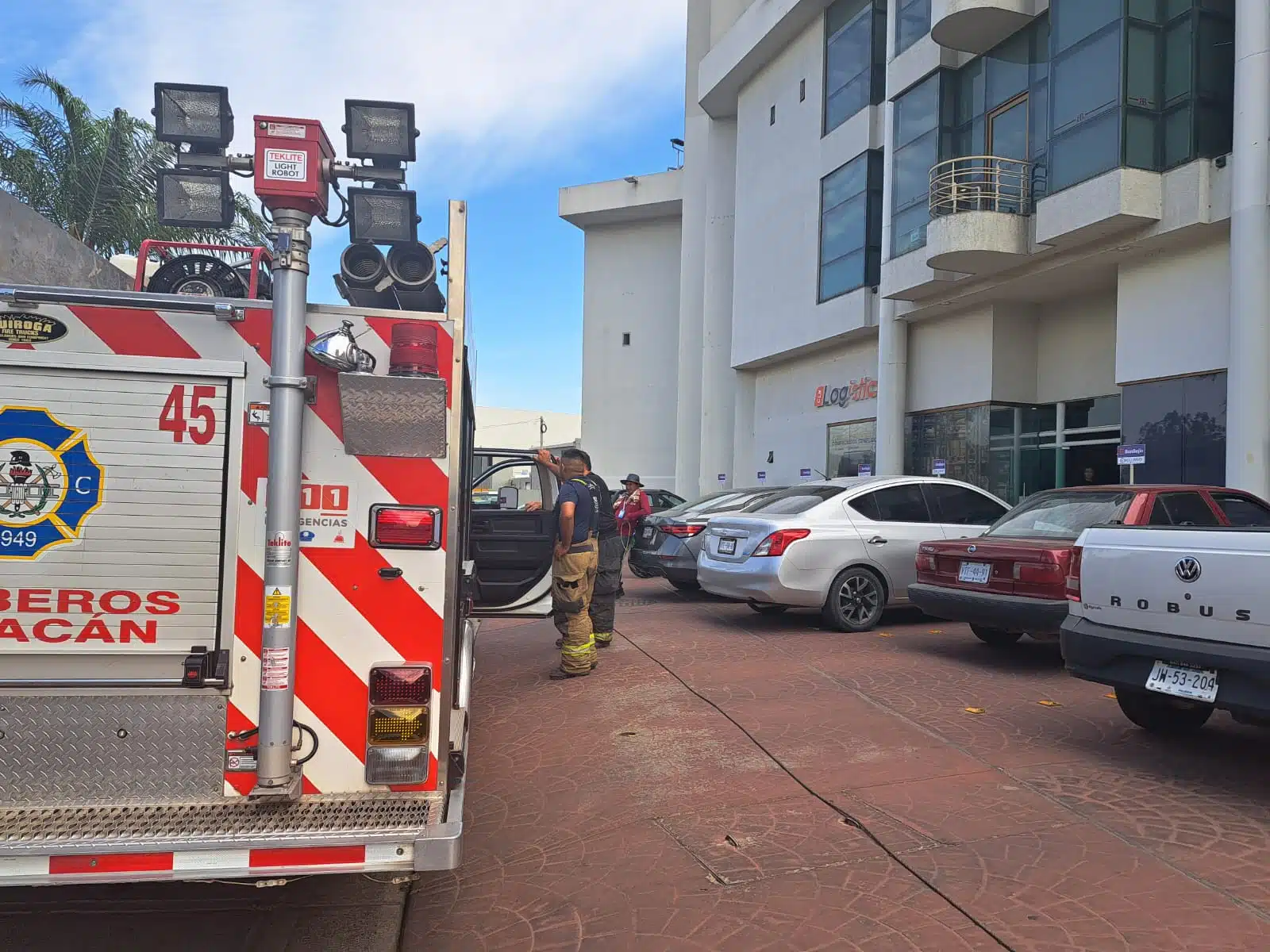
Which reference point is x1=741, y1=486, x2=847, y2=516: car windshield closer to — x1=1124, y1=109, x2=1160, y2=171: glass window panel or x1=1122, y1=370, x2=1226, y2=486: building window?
x1=1122, y1=370, x2=1226, y2=486: building window

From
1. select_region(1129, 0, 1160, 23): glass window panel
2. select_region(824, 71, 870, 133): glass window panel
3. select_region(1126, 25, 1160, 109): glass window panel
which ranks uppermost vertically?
select_region(824, 71, 870, 133): glass window panel

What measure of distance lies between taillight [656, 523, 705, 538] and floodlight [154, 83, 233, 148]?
790cm

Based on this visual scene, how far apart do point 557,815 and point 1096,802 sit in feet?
8.64

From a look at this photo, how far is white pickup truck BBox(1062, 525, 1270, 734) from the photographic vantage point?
4.34 m

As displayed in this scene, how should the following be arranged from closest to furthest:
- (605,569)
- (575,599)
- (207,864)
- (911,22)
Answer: (207,864), (575,599), (605,569), (911,22)

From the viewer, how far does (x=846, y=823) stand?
423 cm

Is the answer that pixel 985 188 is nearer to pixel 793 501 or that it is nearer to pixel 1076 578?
pixel 793 501

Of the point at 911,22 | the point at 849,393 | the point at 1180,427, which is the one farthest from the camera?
the point at 849,393

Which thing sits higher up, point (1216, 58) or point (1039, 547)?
point (1216, 58)

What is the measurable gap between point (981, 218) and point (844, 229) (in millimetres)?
7047

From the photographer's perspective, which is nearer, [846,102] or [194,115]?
[194,115]

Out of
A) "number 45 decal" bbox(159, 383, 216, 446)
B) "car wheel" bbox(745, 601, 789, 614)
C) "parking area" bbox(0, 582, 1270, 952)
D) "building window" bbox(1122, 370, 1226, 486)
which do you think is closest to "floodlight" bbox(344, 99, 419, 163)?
"number 45 decal" bbox(159, 383, 216, 446)

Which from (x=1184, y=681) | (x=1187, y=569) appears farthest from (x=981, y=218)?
(x=1184, y=681)

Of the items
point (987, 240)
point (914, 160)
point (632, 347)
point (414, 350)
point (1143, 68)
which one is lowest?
point (414, 350)
